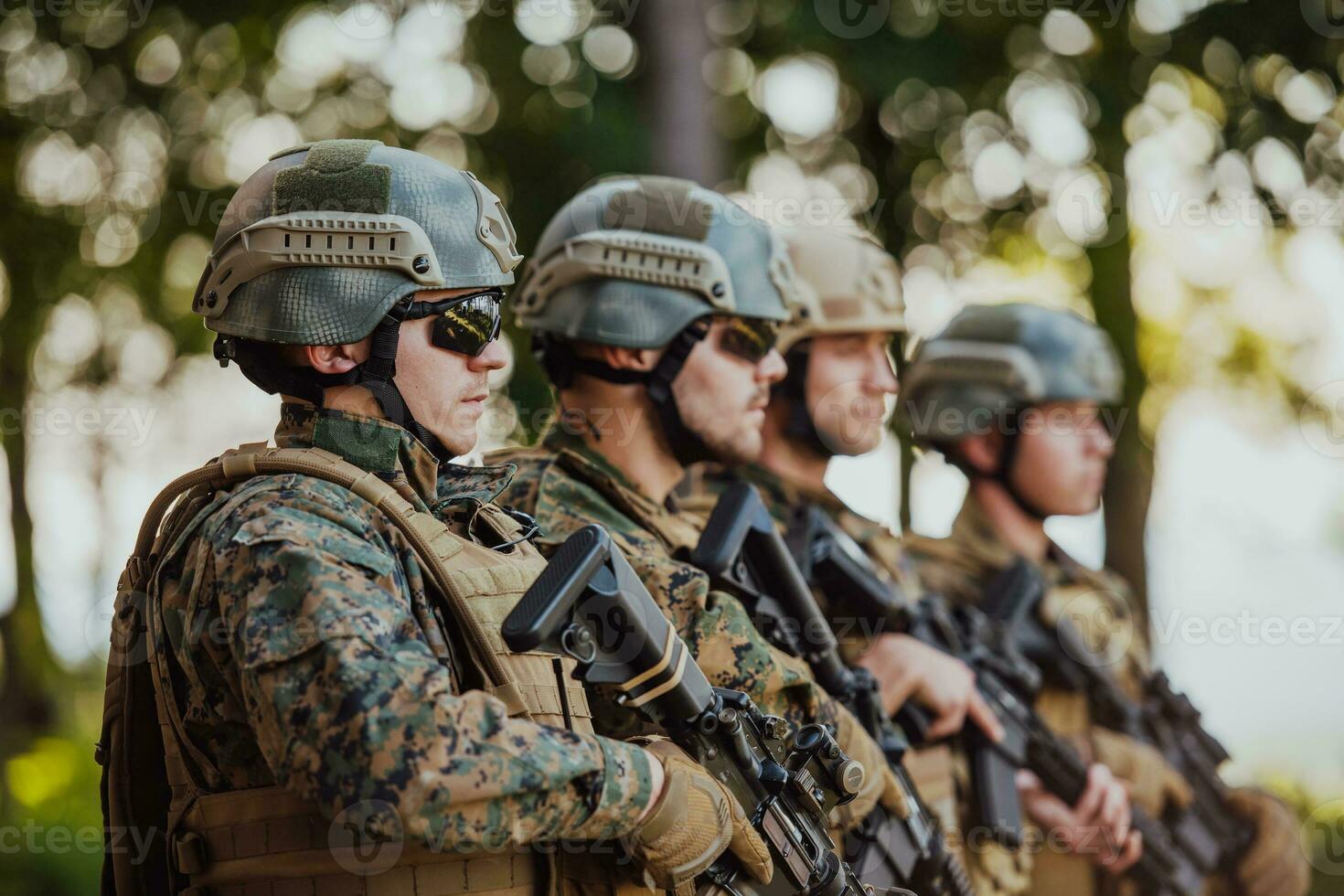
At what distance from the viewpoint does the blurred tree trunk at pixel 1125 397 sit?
408 inches

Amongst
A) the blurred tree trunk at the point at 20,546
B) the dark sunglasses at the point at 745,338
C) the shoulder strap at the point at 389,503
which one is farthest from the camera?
the blurred tree trunk at the point at 20,546

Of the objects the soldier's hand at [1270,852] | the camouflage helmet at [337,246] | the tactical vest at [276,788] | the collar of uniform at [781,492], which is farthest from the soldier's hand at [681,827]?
the soldier's hand at [1270,852]

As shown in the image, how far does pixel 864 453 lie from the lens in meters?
5.54

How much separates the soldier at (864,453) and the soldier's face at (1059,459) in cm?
99

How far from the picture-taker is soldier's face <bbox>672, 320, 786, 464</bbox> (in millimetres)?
4340

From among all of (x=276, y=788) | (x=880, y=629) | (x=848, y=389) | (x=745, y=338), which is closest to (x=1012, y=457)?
(x=848, y=389)

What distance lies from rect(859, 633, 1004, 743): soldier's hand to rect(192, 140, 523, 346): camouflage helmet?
2466 mm

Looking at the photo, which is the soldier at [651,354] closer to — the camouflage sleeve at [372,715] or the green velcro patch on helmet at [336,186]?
the green velcro patch on helmet at [336,186]

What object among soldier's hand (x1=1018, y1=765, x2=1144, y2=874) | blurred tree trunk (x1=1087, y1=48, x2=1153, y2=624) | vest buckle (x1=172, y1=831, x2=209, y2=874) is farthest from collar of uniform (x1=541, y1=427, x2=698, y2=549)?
blurred tree trunk (x1=1087, y1=48, x2=1153, y2=624)

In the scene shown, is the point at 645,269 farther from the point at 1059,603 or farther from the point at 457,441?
the point at 1059,603

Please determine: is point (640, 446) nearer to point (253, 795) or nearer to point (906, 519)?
point (253, 795)

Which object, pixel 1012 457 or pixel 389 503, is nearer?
pixel 389 503

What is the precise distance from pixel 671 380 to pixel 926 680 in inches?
61.0

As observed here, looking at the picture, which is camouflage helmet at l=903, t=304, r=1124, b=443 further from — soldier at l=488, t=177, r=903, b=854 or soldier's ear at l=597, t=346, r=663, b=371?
soldier's ear at l=597, t=346, r=663, b=371
